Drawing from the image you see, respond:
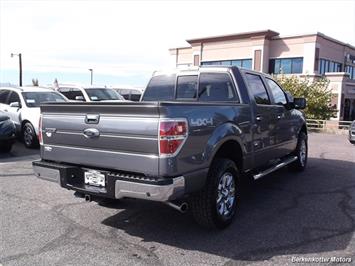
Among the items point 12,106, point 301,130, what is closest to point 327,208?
point 301,130

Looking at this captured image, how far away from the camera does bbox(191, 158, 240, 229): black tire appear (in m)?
4.45

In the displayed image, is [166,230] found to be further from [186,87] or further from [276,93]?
[276,93]

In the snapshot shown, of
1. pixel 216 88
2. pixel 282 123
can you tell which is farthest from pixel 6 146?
pixel 282 123

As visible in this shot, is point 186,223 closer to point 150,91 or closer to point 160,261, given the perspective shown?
point 160,261

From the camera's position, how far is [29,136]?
10.8m

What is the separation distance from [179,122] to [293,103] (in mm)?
3962

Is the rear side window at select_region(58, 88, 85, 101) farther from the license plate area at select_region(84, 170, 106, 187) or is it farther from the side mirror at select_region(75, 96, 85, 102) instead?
the license plate area at select_region(84, 170, 106, 187)

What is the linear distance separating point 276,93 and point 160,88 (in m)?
2.05

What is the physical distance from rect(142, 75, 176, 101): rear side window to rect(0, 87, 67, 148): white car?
518 centimetres

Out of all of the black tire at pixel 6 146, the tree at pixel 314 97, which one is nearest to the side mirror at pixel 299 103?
the black tire at pixel 6 146

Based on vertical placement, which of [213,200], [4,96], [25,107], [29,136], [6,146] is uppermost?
[4,96]

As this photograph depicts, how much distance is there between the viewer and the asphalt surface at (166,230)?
3.99 metres

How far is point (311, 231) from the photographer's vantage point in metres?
4.72

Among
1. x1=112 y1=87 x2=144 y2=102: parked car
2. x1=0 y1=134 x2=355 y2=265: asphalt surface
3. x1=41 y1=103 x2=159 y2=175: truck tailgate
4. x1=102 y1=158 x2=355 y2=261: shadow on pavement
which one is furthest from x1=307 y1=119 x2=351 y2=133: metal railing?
x1=41 y1=103 x2=159 y2=175: truck tailgate
